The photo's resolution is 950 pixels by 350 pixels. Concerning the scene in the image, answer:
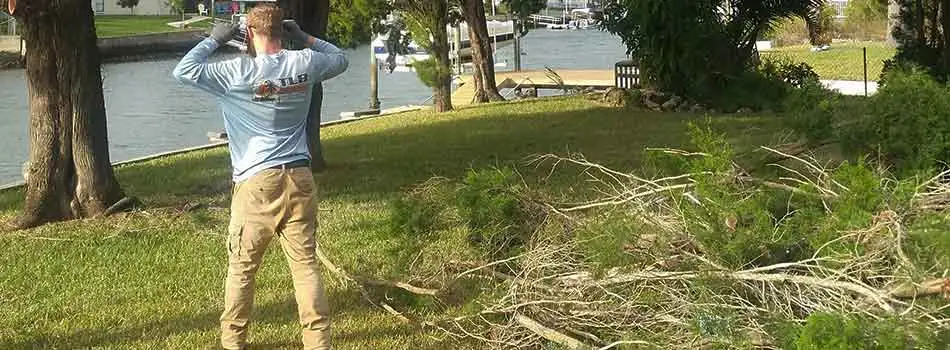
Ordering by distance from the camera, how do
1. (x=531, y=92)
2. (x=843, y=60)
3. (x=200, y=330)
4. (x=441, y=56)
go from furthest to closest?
(x=843, y=60) → (x=531, y=92) → (x=441, y=56) → (x=200, y=330)

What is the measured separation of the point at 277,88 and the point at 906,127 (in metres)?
3.89

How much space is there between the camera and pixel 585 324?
191 inches

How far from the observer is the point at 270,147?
5.14 metres

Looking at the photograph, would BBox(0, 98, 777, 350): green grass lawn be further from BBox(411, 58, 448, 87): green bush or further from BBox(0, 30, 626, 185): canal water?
BBox(0, 30, 626, 185): canal water

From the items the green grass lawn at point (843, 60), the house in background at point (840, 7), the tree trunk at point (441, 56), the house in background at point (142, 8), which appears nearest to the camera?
the tree trunk at point (441, 56)

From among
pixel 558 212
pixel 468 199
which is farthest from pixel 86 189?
pixel 558 212

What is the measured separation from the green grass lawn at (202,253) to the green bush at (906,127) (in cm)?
265

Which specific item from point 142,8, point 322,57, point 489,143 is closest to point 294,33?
point 322,57

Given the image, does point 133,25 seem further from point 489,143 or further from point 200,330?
point 200,330

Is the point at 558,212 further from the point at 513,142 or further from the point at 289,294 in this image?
the point at 513,142

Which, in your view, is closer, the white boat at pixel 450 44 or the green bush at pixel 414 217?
the green bush at pixel 414 217

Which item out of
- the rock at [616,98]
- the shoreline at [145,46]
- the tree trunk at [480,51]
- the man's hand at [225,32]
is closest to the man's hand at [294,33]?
the man's hand at [225,32]

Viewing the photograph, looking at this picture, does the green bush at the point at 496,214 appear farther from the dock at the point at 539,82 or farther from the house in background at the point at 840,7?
the house in background at the point at 840,7

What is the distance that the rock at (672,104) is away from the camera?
1681 centimetres
